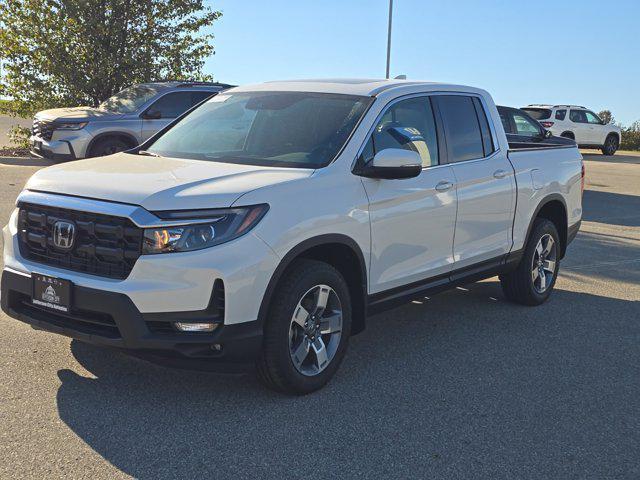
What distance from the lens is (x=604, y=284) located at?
7.63 meters

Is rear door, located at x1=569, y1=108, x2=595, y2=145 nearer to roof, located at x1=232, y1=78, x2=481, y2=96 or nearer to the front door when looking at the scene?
roof, located at x1=232, y1=78, x2=481, y2=96

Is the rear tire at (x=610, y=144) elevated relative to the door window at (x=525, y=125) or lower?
lower

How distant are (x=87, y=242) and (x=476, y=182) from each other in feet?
9.70

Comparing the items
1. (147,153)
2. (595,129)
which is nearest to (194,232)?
(147,153)

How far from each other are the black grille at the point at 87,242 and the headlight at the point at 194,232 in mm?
80

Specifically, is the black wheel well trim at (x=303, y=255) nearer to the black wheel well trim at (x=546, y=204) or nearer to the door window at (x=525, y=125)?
the black wheel well trim at (x=546, y=204)

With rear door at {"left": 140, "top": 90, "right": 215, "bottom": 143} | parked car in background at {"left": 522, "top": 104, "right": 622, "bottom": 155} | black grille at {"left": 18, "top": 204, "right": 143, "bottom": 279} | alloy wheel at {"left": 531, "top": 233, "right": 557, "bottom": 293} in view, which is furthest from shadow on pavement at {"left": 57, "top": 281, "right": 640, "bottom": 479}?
parked car in background at {"left": 522, "top": 104, "right": 622, "bottom": 155}

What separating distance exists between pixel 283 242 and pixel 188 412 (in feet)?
3.41

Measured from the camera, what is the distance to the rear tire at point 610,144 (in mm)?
31562

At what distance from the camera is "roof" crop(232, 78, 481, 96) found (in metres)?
5.18

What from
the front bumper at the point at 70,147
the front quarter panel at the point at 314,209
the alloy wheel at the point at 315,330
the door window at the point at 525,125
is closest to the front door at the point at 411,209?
the front quarter panel at the point at 314,209

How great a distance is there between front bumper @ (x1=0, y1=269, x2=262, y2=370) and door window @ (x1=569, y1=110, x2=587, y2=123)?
1092 inches

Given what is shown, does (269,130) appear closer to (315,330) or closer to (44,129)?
(315,330)

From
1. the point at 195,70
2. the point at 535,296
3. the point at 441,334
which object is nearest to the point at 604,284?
the point at 535,296
